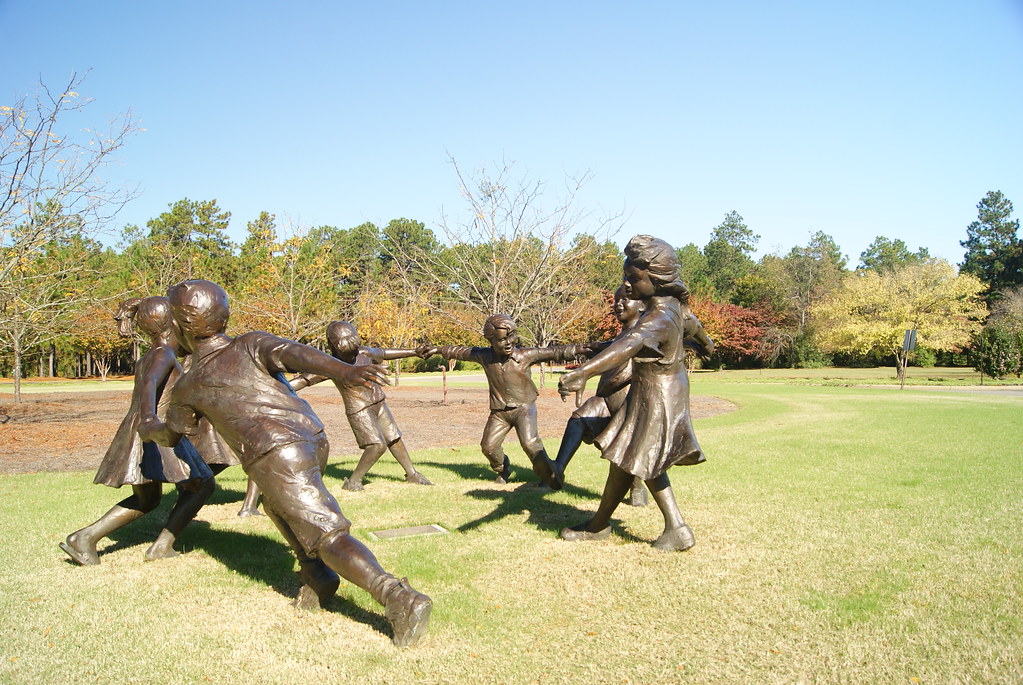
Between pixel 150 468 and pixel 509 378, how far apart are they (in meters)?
3.70

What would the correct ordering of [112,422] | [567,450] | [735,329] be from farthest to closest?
[735,329], [112,422], [567,450]

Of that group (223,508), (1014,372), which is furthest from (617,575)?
(1014,372)

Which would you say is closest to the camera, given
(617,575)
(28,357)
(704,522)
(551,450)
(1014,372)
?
(617,575)

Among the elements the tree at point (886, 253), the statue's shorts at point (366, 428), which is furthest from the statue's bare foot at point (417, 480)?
the tree at point (886, 253)

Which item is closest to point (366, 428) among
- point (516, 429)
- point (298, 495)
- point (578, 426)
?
point (516, 429)

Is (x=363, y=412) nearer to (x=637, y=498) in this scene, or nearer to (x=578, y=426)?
(x=578, y=426)

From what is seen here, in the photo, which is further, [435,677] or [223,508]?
[223,508]

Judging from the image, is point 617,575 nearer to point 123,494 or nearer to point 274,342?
point 274,342

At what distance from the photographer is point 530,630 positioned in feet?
13.6

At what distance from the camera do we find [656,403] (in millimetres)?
5527

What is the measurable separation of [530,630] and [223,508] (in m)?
4.49

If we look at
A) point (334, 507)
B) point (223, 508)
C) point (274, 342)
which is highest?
point (274, 342)

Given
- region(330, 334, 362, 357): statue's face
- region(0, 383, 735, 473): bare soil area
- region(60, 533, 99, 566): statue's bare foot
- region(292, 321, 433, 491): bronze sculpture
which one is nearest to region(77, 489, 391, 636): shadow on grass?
region(60, 533, 99, 566): statue's bare foot

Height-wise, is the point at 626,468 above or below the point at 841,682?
above
